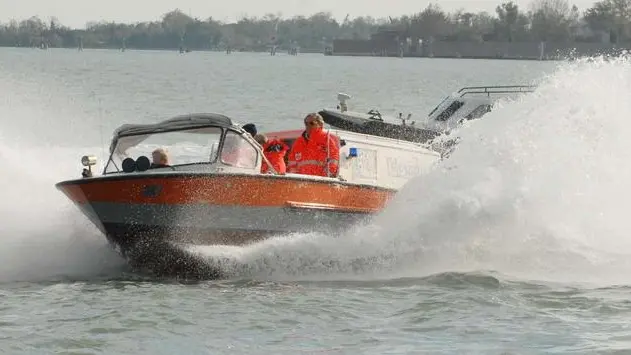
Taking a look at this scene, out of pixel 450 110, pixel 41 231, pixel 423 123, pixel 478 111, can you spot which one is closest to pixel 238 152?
pixel 41 231

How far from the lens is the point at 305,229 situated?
17.3m

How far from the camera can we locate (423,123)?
30406 mm

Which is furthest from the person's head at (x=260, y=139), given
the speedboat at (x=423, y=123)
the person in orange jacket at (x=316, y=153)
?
the speedboat at (x=423, y=123)

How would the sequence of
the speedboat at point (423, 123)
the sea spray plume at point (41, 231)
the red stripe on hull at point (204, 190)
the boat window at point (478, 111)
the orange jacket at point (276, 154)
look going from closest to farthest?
the red stripe on hull at point (204, 190) → the sea spray plume at point (41, 231) → the orange jacket at point (276, 154) → the speedboat at point (423, 123) → the boat window at point (478, 111)

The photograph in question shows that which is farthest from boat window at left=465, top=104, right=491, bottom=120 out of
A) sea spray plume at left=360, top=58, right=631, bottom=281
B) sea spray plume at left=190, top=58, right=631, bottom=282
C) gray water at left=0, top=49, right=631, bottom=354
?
sea spray plume at left=190, top=58, right=631, bottom=282

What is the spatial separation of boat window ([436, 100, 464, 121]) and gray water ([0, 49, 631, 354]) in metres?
8.68

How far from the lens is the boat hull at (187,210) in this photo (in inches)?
632

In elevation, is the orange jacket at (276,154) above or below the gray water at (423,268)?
above

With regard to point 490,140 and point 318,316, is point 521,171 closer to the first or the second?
point 490,140

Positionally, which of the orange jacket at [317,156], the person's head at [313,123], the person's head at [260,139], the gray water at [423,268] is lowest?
the gray water at [423,268]

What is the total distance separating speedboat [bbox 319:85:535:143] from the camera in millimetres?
29406

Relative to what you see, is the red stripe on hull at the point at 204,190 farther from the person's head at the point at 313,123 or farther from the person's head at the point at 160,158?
the person's head at the point at 313,123

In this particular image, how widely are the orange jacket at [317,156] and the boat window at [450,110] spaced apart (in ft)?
41.8

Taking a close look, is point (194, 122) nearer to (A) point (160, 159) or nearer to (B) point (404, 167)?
(A) point (160, 159)
